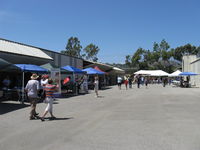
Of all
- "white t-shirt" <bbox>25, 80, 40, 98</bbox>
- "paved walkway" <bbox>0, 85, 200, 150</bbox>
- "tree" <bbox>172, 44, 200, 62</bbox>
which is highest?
"tree" <bbox>172, 44, 200, 62</bbox>

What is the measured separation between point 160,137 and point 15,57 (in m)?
14.6

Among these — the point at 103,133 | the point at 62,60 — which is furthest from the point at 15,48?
the point at 103,133

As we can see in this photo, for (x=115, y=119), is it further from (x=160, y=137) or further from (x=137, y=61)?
(x=137, y=61)

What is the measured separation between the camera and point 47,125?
24.3 feet

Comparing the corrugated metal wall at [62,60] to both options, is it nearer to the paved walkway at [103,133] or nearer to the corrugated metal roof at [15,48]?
the corrugated metal roof at [15,48]

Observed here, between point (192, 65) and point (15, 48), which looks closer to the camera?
point (15, 48)

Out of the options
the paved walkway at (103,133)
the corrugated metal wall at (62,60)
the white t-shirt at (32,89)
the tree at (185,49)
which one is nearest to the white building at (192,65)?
the corrugated metal wall at (62,60)

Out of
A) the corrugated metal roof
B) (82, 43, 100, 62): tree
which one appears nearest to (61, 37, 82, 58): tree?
(82, 43, 100, 62): tree

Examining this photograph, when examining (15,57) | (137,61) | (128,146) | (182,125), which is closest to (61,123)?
(128,146)

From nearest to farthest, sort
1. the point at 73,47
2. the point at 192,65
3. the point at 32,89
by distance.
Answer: the point at 32,89
the point at 192,65
the point at 73,47

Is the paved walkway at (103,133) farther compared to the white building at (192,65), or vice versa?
the white building at (192,65)

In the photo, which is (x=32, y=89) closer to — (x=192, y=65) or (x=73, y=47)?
(x=192, y=65)

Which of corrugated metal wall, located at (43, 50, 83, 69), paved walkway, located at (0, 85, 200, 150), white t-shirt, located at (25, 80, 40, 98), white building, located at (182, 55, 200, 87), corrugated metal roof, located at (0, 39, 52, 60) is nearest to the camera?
paved walkway, located at (0, 85, 200, 150)

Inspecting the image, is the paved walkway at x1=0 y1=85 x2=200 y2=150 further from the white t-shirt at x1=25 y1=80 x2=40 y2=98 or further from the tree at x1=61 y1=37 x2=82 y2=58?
the tree at x1=61 y1=37 x2=82 y2=58
